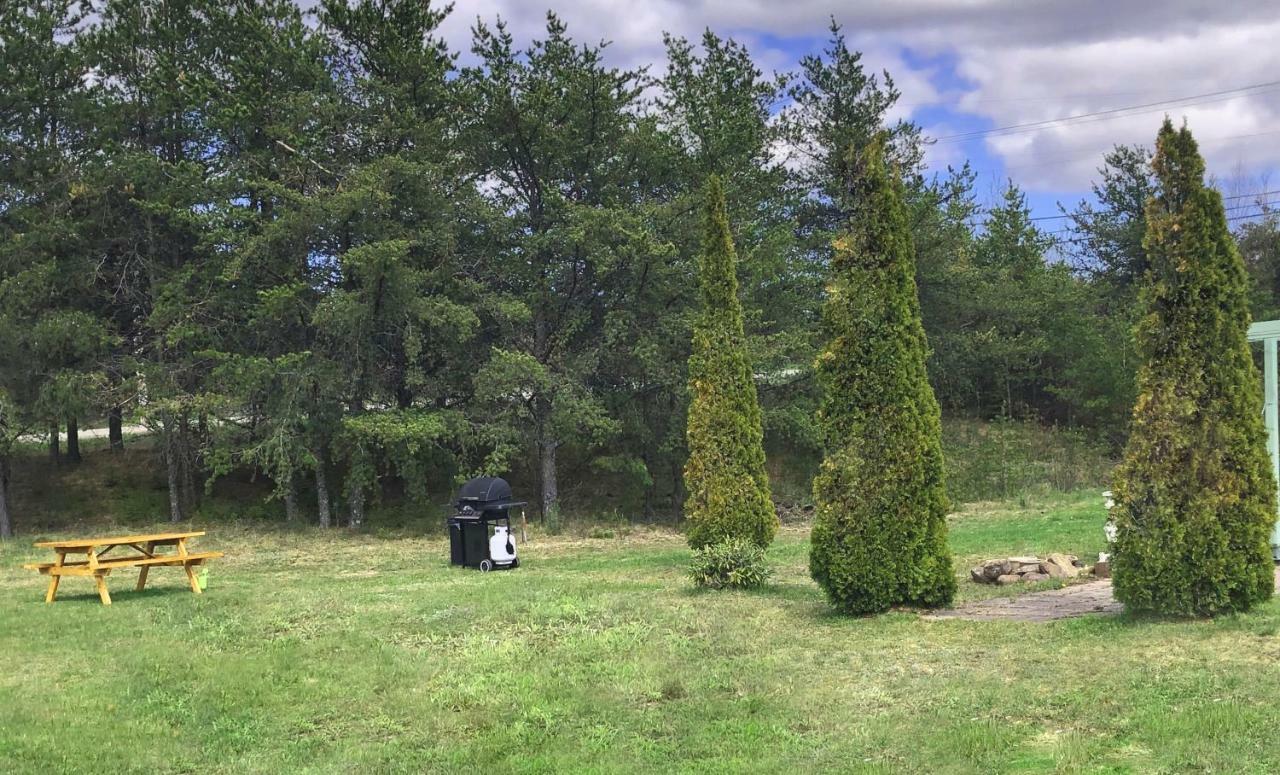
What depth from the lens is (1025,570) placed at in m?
8.50

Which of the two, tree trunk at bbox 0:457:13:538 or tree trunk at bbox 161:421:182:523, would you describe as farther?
tree trunk at bbox 161:421:182:523

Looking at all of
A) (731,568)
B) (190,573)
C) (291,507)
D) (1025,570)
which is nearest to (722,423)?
(731,568)

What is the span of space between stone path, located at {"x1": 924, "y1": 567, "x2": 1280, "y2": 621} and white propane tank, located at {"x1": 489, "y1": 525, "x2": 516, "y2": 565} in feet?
18.6

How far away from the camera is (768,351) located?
661 inches

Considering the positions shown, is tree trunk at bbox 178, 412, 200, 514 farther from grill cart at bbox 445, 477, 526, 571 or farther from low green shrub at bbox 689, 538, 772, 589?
low green shrub at bbox 689, 538, 772, 589

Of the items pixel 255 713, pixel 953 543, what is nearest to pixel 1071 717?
pixel 255 713

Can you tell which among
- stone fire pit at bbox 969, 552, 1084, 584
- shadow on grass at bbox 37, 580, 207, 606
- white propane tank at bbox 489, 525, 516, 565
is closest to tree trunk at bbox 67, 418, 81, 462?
shadow on grass at bbox 37, 580, 207, 606

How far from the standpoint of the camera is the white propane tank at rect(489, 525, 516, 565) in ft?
37.2

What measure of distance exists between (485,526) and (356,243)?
7759mm

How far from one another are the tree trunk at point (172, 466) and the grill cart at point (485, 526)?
28.4ft

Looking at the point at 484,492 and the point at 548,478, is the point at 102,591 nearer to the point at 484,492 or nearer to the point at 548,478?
the point at 484,492

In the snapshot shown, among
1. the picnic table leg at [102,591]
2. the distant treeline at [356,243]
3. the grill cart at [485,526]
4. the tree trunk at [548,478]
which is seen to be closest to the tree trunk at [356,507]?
the distant treeline at [356,243]

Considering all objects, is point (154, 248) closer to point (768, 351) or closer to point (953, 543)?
point (768, 351)

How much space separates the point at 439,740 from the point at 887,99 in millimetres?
20273
